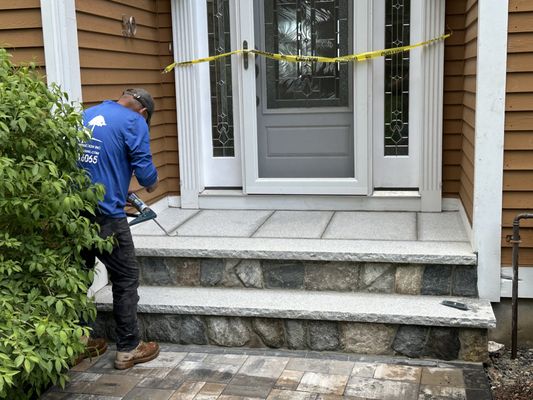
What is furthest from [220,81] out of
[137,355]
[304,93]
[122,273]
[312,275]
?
[137,355]

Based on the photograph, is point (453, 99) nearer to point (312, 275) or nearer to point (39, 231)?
point (312, 275)

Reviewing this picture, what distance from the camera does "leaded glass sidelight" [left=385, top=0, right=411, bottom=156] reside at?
482 cm

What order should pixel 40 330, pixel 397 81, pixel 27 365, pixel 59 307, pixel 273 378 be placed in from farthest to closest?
pixel 397 81 < pixel 273 378 < pixel 59 307 < pixel 40 330 < pixel 27 365

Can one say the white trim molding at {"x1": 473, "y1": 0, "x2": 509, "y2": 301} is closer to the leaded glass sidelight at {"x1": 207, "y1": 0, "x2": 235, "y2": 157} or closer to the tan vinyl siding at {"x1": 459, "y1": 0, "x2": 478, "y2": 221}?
the tan vinyl siding at {"x1": 459, "y1": 0, "x2": 478, "y2": 221}

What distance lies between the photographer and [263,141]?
520cm

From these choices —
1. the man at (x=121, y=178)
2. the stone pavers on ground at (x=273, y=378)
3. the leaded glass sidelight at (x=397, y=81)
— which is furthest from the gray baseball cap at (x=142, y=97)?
the leaded glass sidelight at (x=397, y=81)

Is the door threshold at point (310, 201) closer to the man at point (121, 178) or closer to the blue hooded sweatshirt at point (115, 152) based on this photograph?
the man at point (121, 178)

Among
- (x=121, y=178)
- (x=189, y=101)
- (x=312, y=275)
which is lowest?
(x=312, y=275)

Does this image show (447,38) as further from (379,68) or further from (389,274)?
(389,274)

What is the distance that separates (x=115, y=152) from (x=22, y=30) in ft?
3.40

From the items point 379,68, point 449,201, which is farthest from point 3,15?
point 449,201

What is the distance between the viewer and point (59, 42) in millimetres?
3701

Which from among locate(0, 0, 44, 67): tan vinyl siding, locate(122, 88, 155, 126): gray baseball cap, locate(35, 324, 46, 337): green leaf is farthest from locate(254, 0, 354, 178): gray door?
locate(35, 324, 46, 337): green leaf

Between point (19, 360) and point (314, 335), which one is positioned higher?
point (19, 360)
